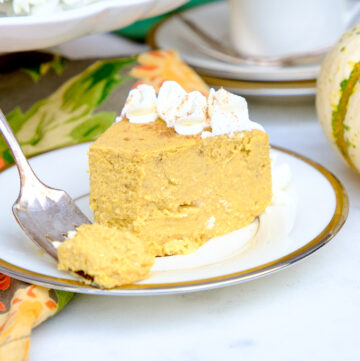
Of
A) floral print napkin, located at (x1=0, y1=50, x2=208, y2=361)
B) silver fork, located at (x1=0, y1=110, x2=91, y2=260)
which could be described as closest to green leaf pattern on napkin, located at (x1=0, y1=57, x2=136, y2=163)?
floral print napkin, located at (x1=0, y1=50, x2=208, y2=361)

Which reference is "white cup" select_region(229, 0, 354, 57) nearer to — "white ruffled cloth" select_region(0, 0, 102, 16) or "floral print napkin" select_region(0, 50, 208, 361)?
"floral print napkin" select_region(0, 50, 208, 361)

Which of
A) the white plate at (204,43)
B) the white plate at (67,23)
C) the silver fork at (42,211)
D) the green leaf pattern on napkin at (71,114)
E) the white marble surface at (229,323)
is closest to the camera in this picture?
the white marble surface at (229,323)

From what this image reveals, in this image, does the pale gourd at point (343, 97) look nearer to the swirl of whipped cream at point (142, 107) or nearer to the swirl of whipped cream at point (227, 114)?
the swirl of whipped cream at point (227, 114)

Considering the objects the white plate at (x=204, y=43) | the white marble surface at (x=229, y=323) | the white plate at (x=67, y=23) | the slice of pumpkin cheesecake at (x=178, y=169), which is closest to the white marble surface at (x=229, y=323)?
the white marble surface at (x=229, y=323)

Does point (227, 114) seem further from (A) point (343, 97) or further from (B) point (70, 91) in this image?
(B) point (70, 91)

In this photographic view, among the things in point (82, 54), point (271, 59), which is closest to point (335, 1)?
point (271, 59)

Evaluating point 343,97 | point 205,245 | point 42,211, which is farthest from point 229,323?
point 343,97
